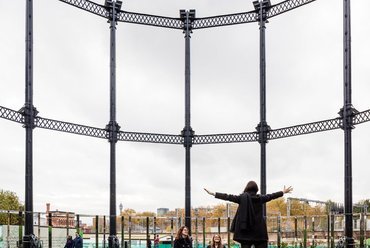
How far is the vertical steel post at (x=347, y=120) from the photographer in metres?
19.8

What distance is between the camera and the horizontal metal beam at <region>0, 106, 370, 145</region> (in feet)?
67.6

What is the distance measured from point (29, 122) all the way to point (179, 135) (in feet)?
20.9

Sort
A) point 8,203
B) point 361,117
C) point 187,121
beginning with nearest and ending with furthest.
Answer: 1. point 361,117
2. point 187,121
3. point 8,203

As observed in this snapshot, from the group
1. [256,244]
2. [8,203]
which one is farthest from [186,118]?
[8,203]

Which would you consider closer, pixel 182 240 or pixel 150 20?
pixel 182 240

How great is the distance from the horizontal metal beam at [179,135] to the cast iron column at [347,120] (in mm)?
297

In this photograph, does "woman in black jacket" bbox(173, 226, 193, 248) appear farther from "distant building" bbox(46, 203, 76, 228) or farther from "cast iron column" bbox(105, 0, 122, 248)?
"cast iron column" bbox(105, 0, 122, 248)

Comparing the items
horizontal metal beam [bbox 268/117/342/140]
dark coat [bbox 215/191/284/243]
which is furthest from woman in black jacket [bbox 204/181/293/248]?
horizontal metal beam [bbox 268/117/342/140]

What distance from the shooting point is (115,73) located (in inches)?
965

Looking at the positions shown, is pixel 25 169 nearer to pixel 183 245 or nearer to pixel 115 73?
pixel 115 73

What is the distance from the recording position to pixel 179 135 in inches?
973

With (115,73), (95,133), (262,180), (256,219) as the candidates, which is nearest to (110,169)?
(95,133)

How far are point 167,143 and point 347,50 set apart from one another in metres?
8.00

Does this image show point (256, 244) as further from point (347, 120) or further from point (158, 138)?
point (158, 138)
